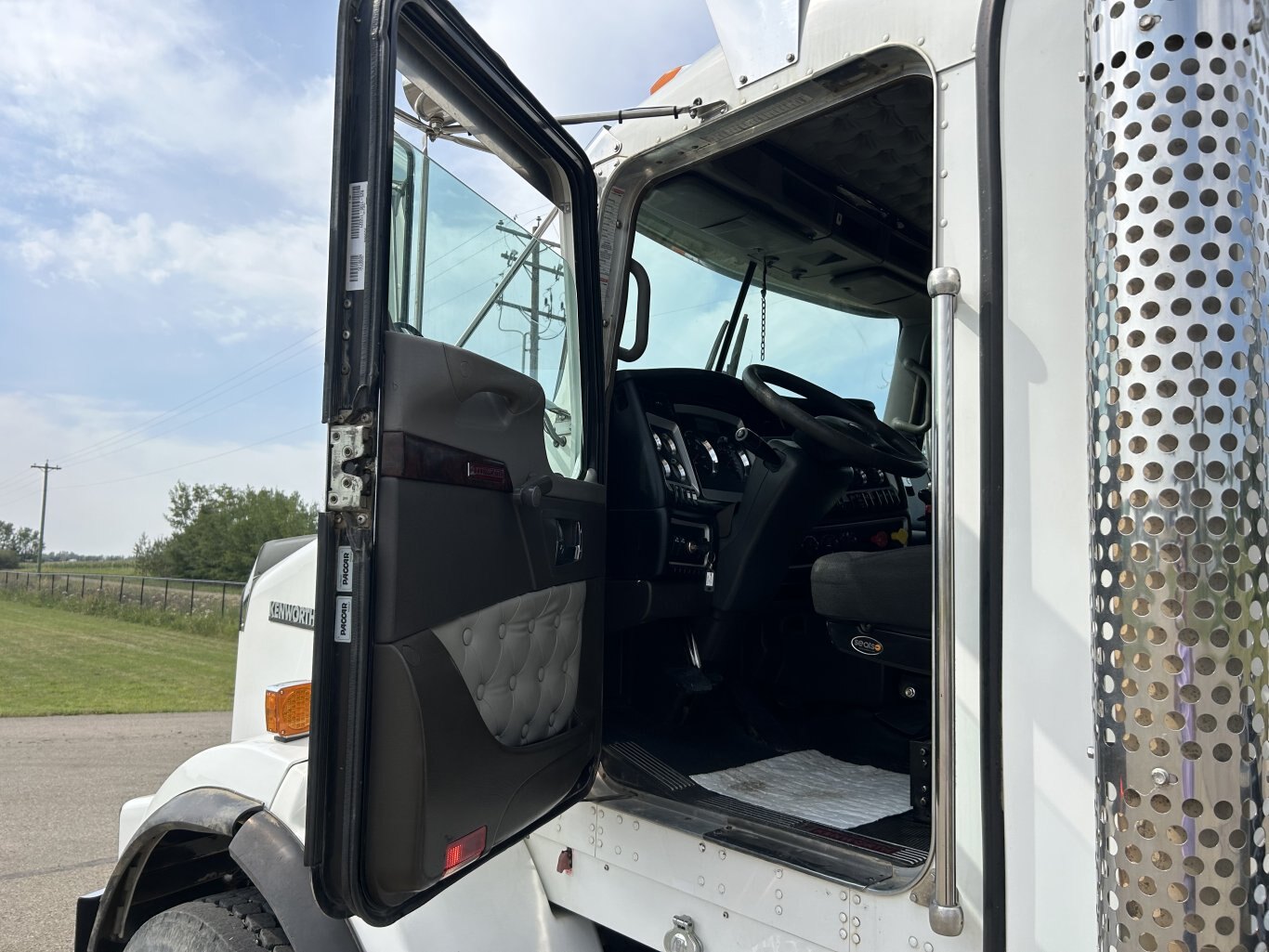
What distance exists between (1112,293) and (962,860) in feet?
2.55

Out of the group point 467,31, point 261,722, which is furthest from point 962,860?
point 261,722

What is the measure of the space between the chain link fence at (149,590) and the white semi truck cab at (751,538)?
25.7 m

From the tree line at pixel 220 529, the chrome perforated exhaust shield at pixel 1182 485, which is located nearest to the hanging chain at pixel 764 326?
the chrome perforated exhaust shield at pixel 1182 485

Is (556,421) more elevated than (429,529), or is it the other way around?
(556,421)

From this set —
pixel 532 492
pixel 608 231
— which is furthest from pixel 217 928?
pixel 608 231

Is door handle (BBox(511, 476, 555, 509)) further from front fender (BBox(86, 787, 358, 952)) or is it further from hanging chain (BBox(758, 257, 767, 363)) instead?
hanging chain (BBox(758, 257, 767, 363))

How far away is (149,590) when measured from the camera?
100 feet

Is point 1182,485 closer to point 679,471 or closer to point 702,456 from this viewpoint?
point 679,471

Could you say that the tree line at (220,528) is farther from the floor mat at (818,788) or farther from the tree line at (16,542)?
the floor mat at (818,788)

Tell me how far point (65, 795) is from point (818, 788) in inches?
303

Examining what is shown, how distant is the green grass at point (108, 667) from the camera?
1448 cm

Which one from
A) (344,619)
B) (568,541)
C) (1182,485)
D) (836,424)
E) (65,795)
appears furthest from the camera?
(65,795)

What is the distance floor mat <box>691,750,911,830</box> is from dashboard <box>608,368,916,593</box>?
524mm

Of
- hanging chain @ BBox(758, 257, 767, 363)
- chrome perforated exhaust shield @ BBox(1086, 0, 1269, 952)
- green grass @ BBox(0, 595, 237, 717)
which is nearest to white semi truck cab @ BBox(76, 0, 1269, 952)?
chrome perforated exhaust shield @ BBox(1086, 0, 1269, 952)
